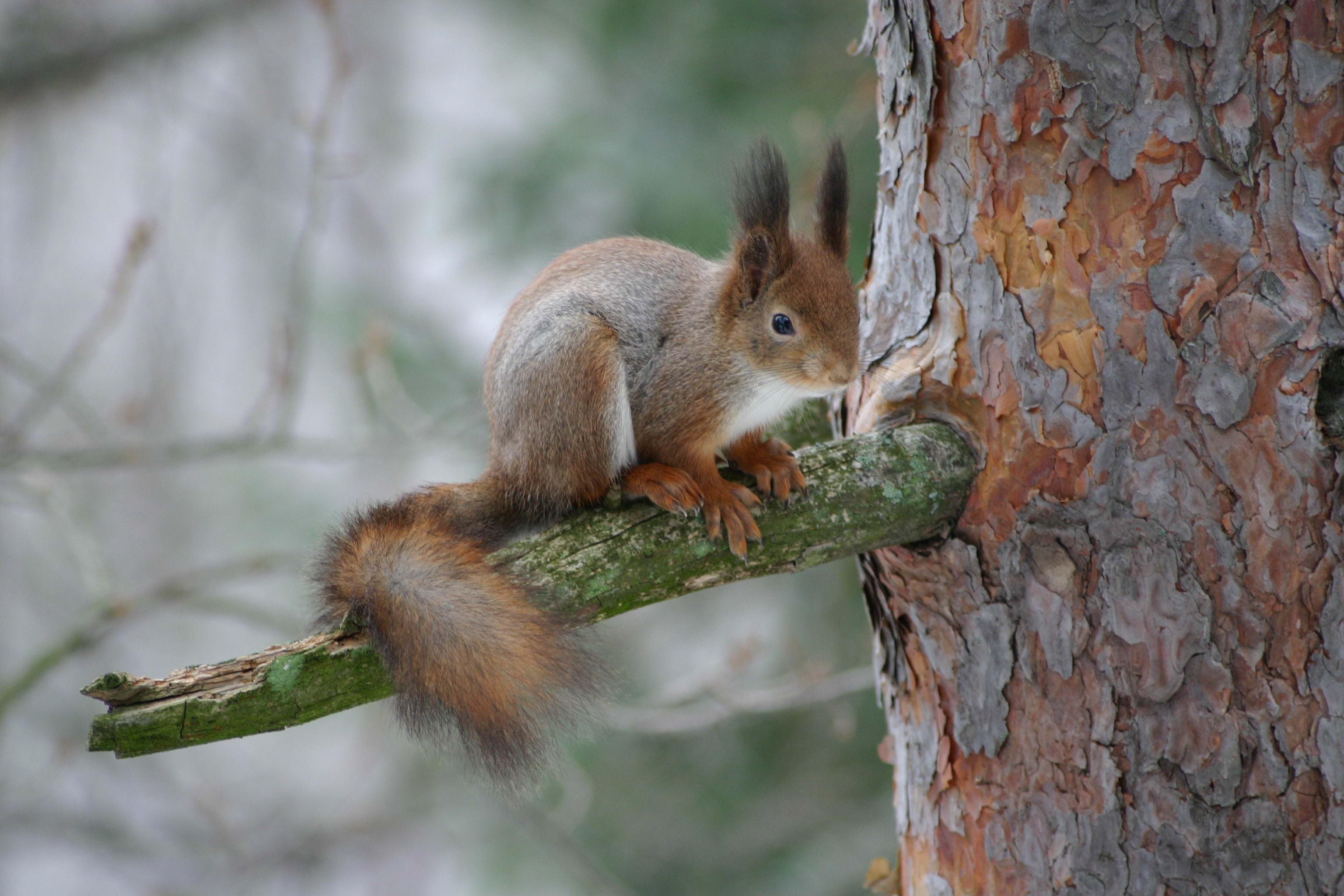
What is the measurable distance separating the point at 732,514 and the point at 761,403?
36 centimetres

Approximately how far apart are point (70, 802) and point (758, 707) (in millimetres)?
3156

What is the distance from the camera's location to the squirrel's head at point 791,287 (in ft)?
4.85

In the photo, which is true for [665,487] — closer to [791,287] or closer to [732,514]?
[732,514]

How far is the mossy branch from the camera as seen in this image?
1.07 meters

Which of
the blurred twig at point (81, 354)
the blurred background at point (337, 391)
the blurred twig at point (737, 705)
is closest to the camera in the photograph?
the blurred twig at point (81, 354)

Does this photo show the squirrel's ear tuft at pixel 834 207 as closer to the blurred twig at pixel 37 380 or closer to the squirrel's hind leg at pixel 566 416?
the squirrel's hind leg at pixel 566 416

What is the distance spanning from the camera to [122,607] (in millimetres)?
1821

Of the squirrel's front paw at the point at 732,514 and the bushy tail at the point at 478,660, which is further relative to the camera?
the squirrel's front paw at the point at 732,514

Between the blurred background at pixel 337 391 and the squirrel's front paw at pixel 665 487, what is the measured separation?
433 millimetres

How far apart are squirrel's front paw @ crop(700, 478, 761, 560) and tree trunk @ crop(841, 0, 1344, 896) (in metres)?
0.23

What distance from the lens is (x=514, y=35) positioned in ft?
15.4

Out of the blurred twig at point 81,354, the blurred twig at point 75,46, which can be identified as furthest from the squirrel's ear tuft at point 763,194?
the blurred twig at point 75,46

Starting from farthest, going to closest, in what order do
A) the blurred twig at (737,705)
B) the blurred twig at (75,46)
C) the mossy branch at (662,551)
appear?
the blurred twig at (75,46) < the blurred twig at (737,705) < the mossy branch at (662,551)

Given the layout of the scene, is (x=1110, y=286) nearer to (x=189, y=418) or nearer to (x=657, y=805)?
(x=657, y=805)
